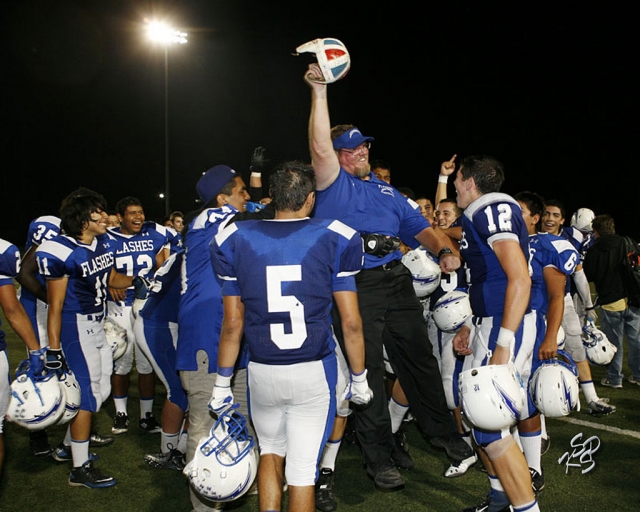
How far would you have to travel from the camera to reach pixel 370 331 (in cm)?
432

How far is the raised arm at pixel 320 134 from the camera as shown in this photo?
3885 millimetres

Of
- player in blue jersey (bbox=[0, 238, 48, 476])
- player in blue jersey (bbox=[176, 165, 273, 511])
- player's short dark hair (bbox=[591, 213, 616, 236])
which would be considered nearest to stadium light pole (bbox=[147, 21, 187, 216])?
player's short dark hair (bbox=[591, 213, 616, 236])

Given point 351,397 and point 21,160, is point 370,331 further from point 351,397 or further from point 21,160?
point 21,160

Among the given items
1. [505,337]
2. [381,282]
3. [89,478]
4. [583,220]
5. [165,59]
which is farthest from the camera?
[165,59]

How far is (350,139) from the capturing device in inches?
181

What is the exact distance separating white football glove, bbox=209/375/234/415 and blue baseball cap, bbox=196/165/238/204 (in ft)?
4.92

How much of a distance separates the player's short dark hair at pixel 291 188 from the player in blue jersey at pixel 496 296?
109 cm

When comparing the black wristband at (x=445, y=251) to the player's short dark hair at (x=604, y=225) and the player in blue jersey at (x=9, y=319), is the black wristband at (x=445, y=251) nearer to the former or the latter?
the player in blue jersey at (x=9, y=319)

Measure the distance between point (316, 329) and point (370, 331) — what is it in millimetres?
1367

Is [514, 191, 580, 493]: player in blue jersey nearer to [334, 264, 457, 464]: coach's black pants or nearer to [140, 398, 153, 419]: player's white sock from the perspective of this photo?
[334, 264, 457, 464]: coach's black pants

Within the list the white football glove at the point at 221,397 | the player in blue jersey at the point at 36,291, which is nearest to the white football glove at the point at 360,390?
the white football glove at the point at 221,397

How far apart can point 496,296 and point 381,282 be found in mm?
997

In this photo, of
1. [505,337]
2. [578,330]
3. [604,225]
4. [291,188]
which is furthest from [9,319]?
[604,225]

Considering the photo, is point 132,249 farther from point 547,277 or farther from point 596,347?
point 596,347
